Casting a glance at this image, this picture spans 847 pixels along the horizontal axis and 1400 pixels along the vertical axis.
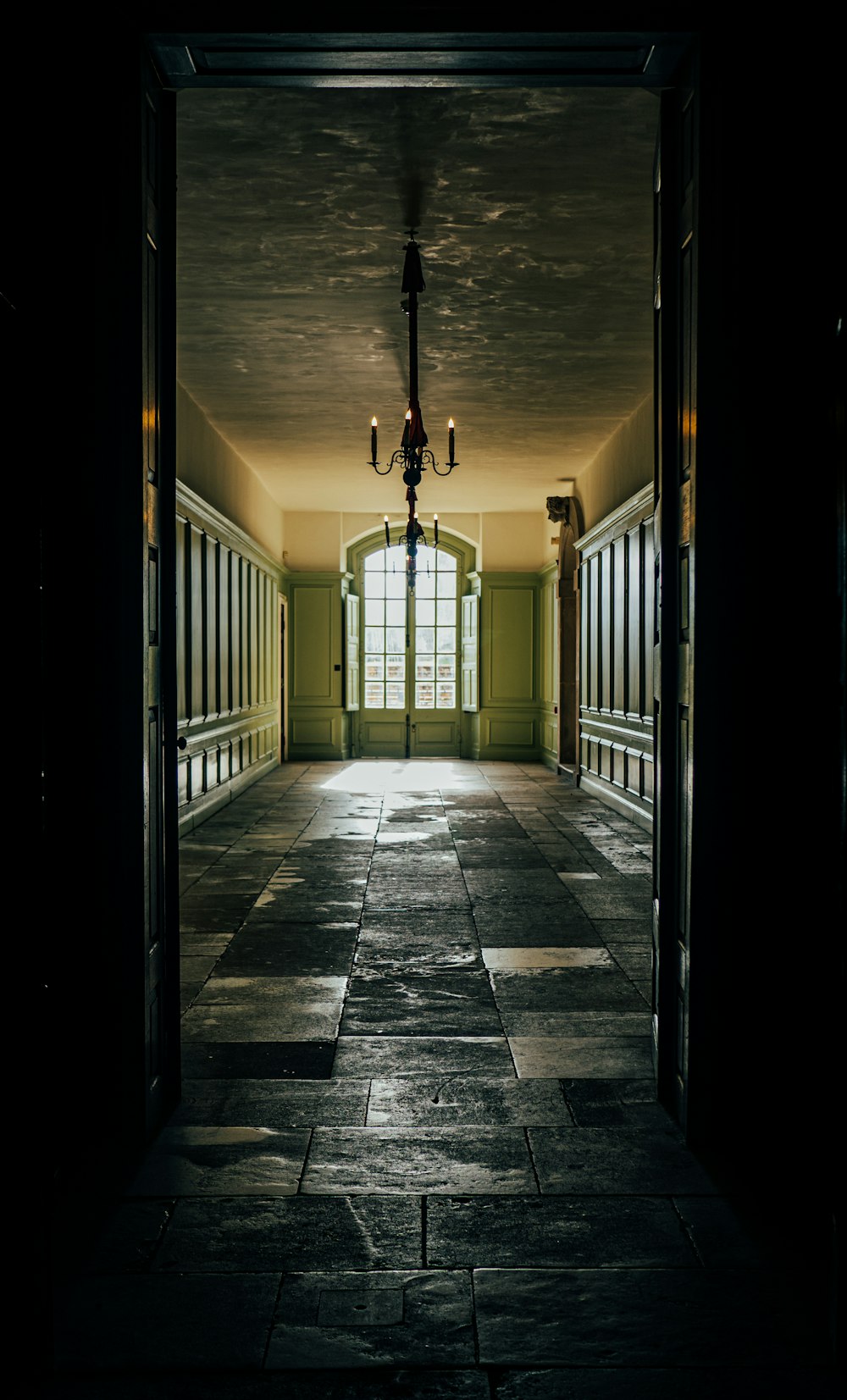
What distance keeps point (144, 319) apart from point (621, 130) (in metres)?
2.89

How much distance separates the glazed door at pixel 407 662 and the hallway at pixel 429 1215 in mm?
11996

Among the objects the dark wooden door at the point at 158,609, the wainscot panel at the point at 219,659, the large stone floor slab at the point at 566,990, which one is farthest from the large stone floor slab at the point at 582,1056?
the wainscot panel at the point at 219,659

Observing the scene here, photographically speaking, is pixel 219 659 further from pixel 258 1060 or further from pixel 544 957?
pixel 258 1060

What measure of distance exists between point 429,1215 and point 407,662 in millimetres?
14712

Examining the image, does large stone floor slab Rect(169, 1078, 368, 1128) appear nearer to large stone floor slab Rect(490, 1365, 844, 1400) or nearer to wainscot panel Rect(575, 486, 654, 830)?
large stone floor slab Rect(490, 1365, 844, 1400)

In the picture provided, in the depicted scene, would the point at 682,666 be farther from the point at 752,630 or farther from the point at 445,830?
the point at 445,830

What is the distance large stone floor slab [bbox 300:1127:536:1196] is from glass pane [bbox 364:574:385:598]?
1434 centimetres

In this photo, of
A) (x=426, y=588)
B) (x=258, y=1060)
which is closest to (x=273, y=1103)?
(x=258, y=1060)

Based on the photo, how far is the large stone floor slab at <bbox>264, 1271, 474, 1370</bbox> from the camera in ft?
6.43

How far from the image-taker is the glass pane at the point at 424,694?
17078 millimetres

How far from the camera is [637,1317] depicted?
6.83ft

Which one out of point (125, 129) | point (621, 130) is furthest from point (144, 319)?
point (621, 130)

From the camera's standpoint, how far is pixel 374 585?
55.9ft

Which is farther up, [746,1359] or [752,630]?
[752,630]
